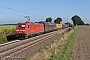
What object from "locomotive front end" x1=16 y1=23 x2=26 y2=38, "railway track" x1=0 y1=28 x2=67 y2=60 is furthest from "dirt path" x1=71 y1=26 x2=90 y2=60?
"locomotive front end" x1=16 y1=23 x2=26 y2=38

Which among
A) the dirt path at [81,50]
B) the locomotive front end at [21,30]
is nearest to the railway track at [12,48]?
the dirt path at [81,50]

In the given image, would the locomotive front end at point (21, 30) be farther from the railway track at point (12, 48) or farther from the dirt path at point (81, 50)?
the dirt path at point (81, 50)

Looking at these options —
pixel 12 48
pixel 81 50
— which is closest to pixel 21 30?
pixel 12 48

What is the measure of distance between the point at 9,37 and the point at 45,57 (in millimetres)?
25634

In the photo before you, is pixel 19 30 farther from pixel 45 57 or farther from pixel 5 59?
pixel 45 57

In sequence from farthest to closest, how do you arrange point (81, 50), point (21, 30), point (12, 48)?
point (21, 30), point (12, 48), point (81, 50)

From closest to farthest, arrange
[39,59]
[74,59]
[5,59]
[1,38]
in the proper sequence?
[39,59] → [74,59] → [5,59] → [1,38]

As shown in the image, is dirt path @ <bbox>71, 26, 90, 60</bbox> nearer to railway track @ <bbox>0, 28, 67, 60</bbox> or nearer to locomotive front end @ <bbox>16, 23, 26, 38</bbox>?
railway track @ <bbox>0, 28, 67, 60</bbox>

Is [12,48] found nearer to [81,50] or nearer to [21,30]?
[81,50]

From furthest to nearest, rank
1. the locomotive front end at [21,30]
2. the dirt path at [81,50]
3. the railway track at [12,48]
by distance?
the locomotive front end at [21,30], the railway track at [12,48], the dirt path at [81,50]

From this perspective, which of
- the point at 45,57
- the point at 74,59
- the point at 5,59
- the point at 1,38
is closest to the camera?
the point at 45,57

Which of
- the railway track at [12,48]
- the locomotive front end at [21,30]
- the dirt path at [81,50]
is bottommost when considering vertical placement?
the railway track at [12,48]

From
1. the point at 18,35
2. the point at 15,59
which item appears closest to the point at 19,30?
the point at 18,35

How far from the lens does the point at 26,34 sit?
119 ft
